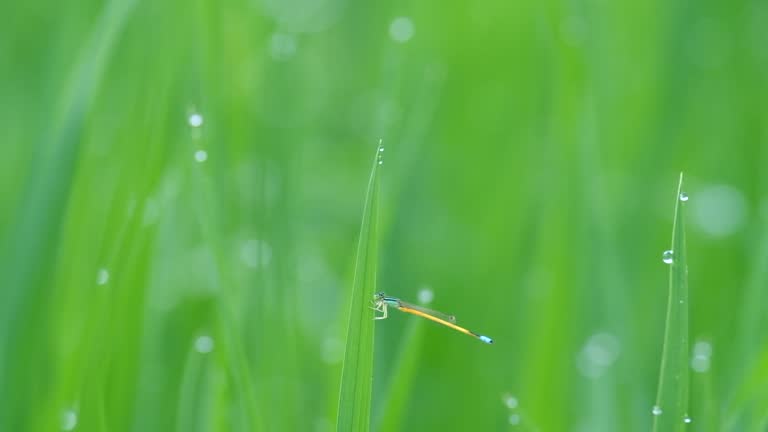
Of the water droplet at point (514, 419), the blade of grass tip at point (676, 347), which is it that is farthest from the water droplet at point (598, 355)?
the blade of grass tip at point (676, 347)

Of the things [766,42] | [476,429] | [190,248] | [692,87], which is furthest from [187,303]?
[766,42]

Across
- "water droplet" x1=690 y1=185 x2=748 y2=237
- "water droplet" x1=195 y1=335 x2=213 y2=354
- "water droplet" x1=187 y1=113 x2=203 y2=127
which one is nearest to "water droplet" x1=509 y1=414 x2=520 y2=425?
"water droplet" x1=195 y1=335 x2=213 y2=354

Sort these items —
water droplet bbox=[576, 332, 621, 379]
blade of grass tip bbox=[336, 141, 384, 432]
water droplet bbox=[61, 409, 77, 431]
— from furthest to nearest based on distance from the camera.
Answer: water droplet bbox=[576, 332, 621, 379]
water droplet bbox=[61, 409, 77, 431]
blade of grass tip bbox=[336, 141, 384, 432]

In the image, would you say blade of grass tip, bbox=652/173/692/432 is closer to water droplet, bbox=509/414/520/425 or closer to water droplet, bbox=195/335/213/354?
water droplet, bbox=509/414/520/425

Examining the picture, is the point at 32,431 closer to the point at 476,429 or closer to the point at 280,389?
the point at 280,389

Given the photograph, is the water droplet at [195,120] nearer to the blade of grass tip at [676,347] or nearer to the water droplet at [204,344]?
A: the water droplet at [204,344]
